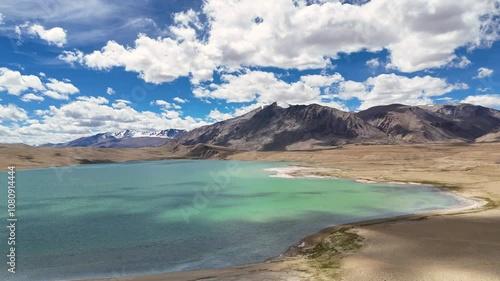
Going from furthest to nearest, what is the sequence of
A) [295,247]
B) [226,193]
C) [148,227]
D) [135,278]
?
[226,193], [148,227], [295,247], [135,278]

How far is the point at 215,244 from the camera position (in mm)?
38812

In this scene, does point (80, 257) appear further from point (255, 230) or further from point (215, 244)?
point (255, 230)

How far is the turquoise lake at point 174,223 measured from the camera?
3312 centimetres

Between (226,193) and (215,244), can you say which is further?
(226,193)

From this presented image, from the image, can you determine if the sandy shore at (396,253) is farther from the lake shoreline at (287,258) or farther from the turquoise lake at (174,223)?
the turquoise lake at (174,223)

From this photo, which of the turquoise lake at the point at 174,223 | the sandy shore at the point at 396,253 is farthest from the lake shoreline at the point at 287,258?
the turquoise lake at the point at 174,223

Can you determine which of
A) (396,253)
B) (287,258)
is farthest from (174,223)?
(396,253)

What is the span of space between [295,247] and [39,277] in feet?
78.0

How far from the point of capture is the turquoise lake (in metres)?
33.1

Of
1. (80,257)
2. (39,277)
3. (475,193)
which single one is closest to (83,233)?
(80,257)

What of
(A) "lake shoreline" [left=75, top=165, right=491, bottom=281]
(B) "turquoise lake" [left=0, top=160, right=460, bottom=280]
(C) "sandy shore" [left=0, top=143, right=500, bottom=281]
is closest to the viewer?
(C) "sandy shore" [left=0, top=143, right=500, bottom=281]

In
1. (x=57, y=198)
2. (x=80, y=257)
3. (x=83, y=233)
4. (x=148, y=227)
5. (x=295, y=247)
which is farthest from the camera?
(x=57, y=198)

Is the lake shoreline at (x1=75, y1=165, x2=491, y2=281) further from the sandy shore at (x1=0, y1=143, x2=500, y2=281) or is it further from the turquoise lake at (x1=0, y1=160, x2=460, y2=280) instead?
the turquoise lake at (x1=0, y1=160, x2=460, y2=280)

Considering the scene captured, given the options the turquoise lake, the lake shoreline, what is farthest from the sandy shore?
the turquoise lake
